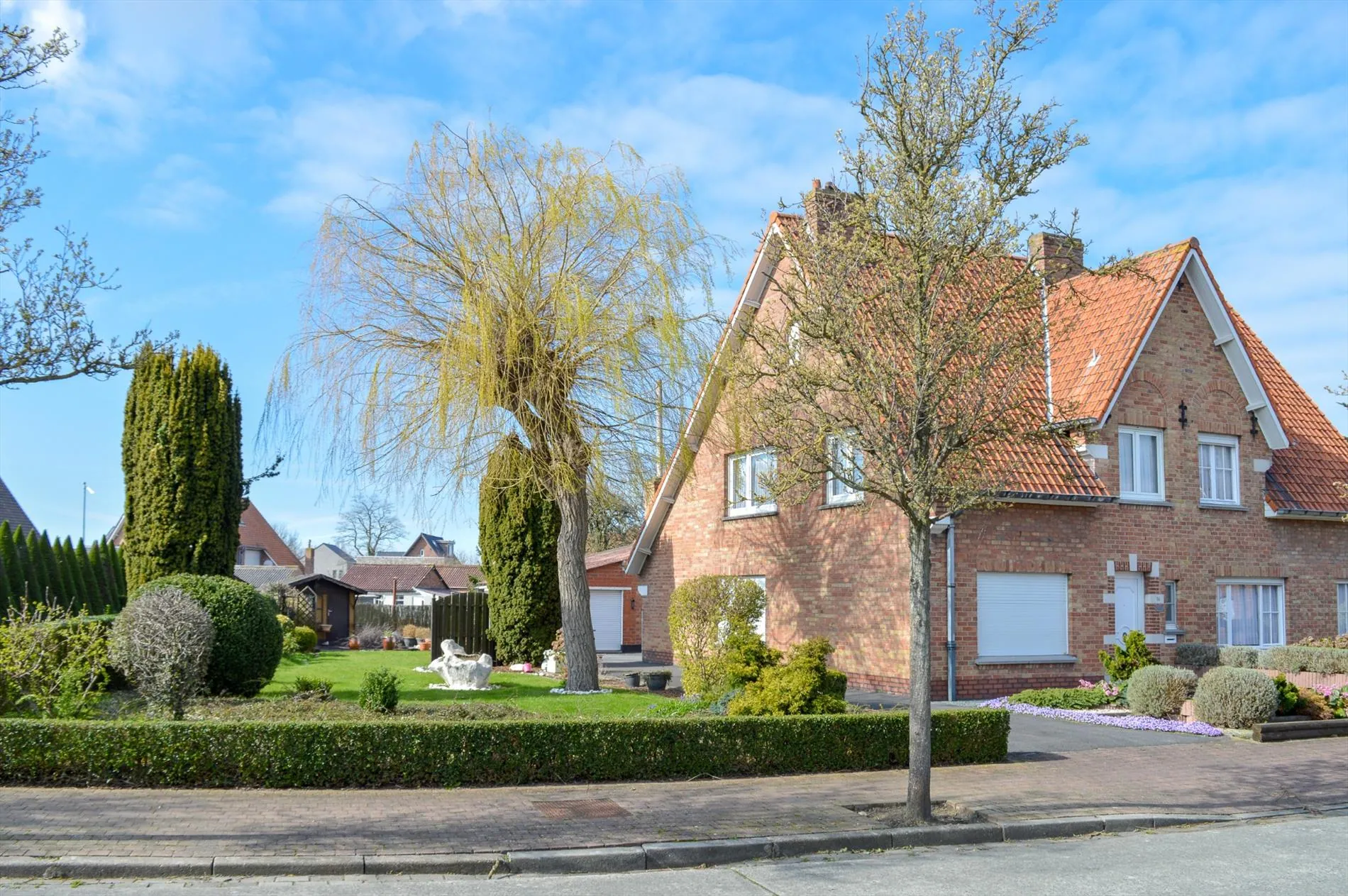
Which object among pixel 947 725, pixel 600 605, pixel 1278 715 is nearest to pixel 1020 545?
pixel 1278 715

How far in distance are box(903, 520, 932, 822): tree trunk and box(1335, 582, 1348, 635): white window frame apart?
690 inches

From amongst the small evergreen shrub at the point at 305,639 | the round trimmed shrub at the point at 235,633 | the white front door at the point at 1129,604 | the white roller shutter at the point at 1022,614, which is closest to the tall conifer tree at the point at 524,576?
the round trimmed shrub at the point at 235,633

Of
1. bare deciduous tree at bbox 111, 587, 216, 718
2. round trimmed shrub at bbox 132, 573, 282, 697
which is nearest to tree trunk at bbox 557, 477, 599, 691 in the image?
round trimmed shrub at bbox 132, 573, 282, 697

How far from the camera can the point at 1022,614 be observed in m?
19.8

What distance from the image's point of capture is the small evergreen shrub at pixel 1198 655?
20.6m

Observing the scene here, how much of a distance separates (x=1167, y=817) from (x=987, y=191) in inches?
239

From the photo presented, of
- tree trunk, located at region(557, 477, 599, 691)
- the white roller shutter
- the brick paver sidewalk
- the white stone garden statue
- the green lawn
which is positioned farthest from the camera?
the white stone garden statue

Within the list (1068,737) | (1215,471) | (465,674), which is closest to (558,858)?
(1068,737)

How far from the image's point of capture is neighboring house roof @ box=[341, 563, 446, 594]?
2488 inches

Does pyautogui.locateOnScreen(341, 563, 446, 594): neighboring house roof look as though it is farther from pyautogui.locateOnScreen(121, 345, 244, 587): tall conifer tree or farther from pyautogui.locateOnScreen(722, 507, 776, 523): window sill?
pyautogui.locateOnScreen(121, 345, 244, 587): tall conifer tree

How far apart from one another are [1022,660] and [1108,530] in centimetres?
307

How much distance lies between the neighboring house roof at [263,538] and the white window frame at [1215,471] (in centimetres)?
6845

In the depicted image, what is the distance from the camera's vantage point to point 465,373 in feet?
55.1

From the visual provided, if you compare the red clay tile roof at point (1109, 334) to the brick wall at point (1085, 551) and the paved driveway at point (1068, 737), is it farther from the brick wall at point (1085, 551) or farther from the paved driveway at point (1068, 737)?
the paved driveway at point (1068, 737)
